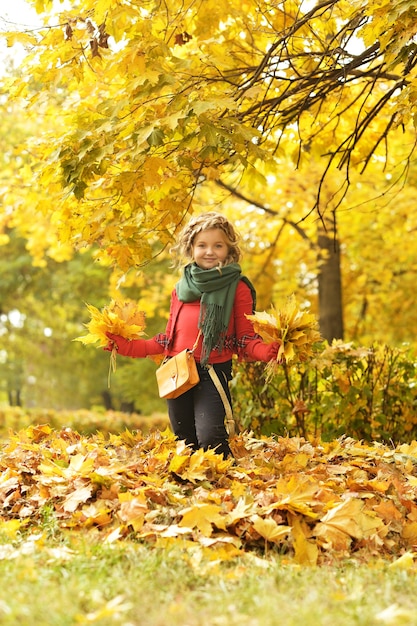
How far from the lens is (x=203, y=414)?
3969mm

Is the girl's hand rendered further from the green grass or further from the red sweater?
the green grass

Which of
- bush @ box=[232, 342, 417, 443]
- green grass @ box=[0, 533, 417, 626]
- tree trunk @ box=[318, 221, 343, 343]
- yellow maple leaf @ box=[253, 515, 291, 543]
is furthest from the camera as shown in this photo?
tree trunk @ box=[318, 221, 343, 343]

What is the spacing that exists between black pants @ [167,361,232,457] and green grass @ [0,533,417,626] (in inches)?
47.0

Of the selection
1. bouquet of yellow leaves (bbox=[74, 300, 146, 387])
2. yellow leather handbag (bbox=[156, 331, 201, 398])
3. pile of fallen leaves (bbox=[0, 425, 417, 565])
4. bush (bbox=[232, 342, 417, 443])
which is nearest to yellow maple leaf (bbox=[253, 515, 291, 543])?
pile of fallen leaves (bbox=[0, 425, 417, 565])

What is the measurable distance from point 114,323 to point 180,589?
2.04m

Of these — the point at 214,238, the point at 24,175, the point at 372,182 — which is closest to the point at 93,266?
the point at 372,182

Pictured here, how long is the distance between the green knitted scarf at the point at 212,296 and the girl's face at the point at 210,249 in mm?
61

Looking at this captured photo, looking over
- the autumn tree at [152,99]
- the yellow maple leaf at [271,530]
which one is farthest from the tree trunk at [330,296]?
the yellow maple leaf at [271,530]

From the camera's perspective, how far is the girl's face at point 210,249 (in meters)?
4.11

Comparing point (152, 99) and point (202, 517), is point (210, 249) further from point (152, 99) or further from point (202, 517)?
point (202, 517)

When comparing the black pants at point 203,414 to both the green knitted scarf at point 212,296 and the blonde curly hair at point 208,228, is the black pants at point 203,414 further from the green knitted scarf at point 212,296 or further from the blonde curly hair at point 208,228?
the blonde curly hair at point 208,228

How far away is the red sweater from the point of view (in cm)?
404

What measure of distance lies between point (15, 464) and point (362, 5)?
3042 millimetres

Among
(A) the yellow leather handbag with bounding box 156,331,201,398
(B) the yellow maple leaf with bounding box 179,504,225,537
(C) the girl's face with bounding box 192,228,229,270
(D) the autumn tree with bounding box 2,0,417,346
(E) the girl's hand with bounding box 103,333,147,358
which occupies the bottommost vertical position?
(B) the yellow maple leaf with bounding box 179,504,225,537
